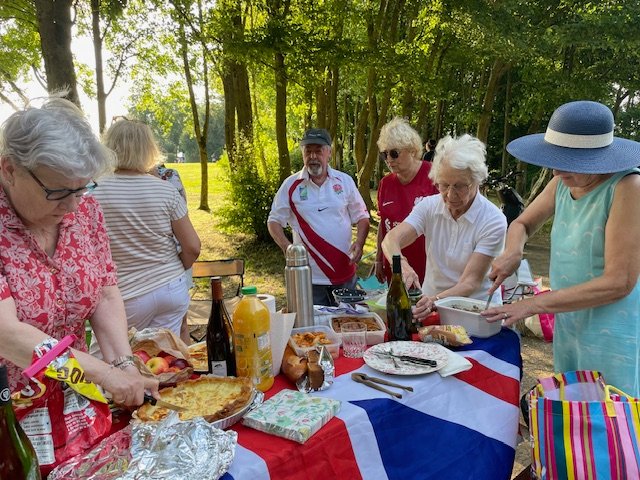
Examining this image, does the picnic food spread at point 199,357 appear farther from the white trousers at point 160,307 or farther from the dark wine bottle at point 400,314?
the white trousers at point 160,307

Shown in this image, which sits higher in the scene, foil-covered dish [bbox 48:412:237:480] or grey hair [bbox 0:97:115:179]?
grey hair [bbox 0:97:115:179]

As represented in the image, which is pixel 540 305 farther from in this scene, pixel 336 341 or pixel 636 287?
pixel 336 341

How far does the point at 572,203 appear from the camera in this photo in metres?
2.05

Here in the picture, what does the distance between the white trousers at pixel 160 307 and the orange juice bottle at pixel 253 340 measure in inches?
54.8

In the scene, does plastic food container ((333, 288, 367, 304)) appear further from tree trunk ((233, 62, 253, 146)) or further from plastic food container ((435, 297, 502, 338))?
tree trunk ((233, 62, 253, 146))

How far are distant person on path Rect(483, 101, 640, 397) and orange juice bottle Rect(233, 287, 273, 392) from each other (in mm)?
999

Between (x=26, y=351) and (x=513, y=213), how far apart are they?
6999 millimetres

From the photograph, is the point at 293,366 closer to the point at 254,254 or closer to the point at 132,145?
the point at 132,145

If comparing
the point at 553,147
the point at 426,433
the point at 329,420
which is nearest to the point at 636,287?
the point at 553,147

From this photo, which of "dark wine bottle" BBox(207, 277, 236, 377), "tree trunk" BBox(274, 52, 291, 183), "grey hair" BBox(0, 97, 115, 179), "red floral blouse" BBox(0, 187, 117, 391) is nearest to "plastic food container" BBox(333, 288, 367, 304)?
"dark wine bottle" BBox(207, 277, 236, 377)

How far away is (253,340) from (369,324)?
740 mm

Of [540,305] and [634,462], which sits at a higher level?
[540,305]

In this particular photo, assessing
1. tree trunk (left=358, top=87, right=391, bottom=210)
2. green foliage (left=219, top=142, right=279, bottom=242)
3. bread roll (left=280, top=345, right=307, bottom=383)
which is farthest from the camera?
tree trunk (left=358, top=87, right=391, bottom=210)

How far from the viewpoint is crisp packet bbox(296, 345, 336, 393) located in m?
1.62
